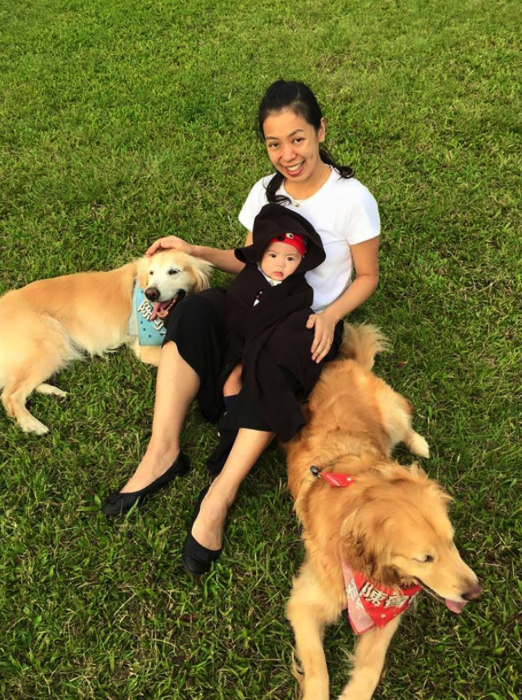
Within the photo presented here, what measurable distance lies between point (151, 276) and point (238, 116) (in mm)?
2911

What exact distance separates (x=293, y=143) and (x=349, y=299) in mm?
843

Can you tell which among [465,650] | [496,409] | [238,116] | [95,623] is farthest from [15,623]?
[238,116]

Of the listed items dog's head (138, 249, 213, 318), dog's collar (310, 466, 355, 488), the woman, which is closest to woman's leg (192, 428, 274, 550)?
the woman

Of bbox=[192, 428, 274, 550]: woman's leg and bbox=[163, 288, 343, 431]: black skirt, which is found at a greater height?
bbox=[163, 288, 343, 431]: black skirt

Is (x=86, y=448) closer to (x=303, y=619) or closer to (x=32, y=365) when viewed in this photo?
(x=32, y=365)

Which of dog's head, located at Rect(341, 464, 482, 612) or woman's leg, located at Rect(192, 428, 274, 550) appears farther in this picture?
woman's leg, located at Rect(192, 428, 274, 550)

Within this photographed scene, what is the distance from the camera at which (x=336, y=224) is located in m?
2.58

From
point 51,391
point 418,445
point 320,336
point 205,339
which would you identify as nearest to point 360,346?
point 320,336

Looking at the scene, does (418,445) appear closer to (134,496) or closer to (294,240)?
(294,240)

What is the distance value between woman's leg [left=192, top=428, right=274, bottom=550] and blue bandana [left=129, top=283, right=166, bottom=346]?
3.71ft

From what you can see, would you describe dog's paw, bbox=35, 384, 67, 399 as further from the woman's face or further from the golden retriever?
the woman's face

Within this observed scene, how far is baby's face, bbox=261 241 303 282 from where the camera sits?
8.38 feet

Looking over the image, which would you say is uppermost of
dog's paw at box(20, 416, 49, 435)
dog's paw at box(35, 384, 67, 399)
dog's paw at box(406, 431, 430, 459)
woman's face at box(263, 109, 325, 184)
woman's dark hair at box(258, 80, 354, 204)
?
woman's dark hair at box(258, 80, 354, 204)

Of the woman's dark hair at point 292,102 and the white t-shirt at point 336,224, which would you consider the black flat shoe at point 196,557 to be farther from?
the woman's dark hair at point 292,102
